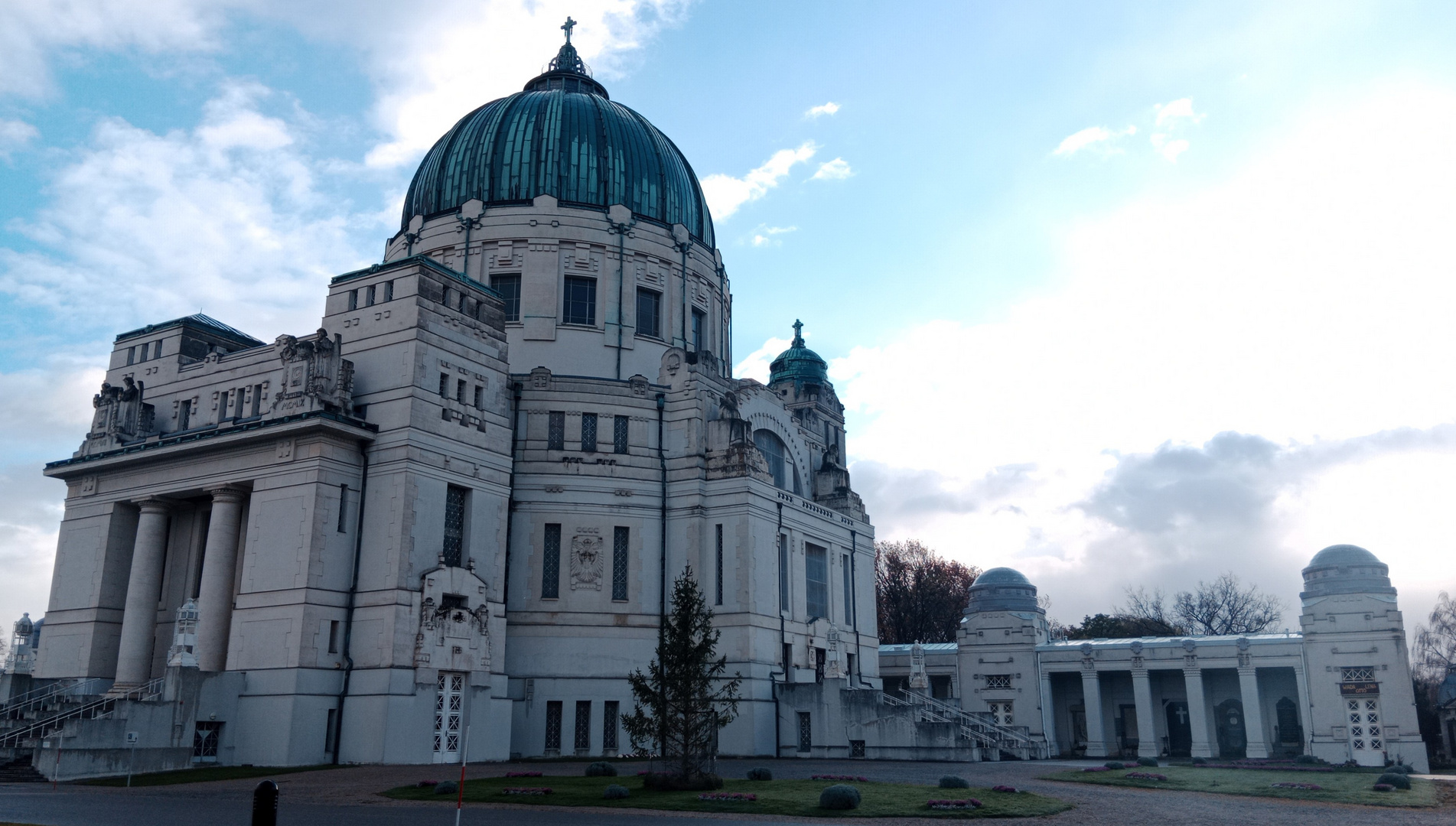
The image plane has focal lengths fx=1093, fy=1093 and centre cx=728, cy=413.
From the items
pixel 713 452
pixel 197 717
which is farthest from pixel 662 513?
pixel 197 717

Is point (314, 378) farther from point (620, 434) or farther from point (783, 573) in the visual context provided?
point (783, 573)

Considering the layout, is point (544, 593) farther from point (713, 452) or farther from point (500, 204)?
point (500, 204)

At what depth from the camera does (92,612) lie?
42.8 metres

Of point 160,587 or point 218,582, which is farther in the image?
point 160,587

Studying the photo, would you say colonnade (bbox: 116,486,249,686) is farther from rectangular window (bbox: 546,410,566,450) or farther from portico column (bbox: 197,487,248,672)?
rectangular window (bbox: 546,410,566,450)

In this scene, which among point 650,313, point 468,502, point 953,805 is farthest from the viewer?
point 650,313

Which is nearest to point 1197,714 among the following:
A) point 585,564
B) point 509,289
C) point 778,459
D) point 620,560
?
point 778,459

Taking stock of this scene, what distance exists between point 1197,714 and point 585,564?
3072 cm

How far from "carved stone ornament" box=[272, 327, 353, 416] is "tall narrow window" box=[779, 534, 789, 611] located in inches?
783

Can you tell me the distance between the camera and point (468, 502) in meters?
42.1

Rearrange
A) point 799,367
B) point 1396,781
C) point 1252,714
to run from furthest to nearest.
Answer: point 799,367 → point 1252,714 → point 1396,781

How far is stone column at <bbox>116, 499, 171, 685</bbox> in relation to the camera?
133 ft

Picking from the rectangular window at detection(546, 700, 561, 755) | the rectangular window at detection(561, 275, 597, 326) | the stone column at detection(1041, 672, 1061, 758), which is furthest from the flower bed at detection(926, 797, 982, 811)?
the stone column at detection(1041, 672, 1061, 758)

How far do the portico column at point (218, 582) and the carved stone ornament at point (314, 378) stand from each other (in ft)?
13.8
